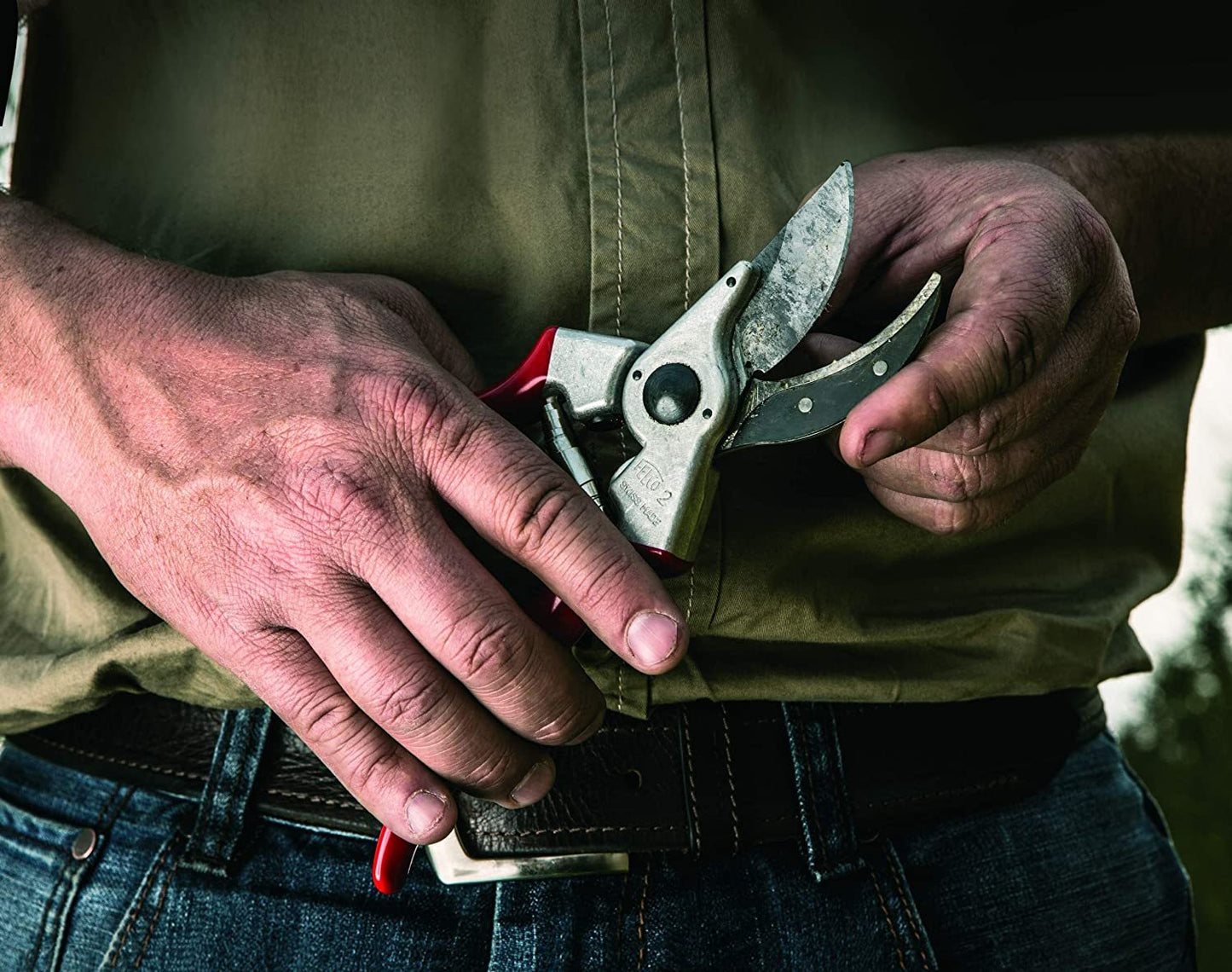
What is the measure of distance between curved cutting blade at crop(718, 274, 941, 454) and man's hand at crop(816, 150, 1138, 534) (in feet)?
0.06

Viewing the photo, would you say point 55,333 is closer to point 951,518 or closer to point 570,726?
point 570,726

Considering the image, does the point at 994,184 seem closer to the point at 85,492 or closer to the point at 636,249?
the point at 636,249

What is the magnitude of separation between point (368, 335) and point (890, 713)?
2.03 ft

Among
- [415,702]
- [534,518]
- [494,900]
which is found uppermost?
[534,518]

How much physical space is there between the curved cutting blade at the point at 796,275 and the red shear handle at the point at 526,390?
0.50ft

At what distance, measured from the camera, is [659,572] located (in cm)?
A: 80

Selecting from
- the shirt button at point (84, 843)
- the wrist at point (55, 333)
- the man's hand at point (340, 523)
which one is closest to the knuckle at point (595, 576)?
the man's hand at point (340, 523)

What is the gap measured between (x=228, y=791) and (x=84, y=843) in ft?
0.55

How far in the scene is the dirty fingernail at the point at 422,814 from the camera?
0.76 metres

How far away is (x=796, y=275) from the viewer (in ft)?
2.55

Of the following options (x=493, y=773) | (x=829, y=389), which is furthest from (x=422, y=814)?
(x=829, y=389)

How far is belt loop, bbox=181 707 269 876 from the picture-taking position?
3.11ft

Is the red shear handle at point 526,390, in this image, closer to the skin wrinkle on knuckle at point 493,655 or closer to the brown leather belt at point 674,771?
the skin wrinkle on knuckle at point 493,655

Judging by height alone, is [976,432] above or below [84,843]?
above
